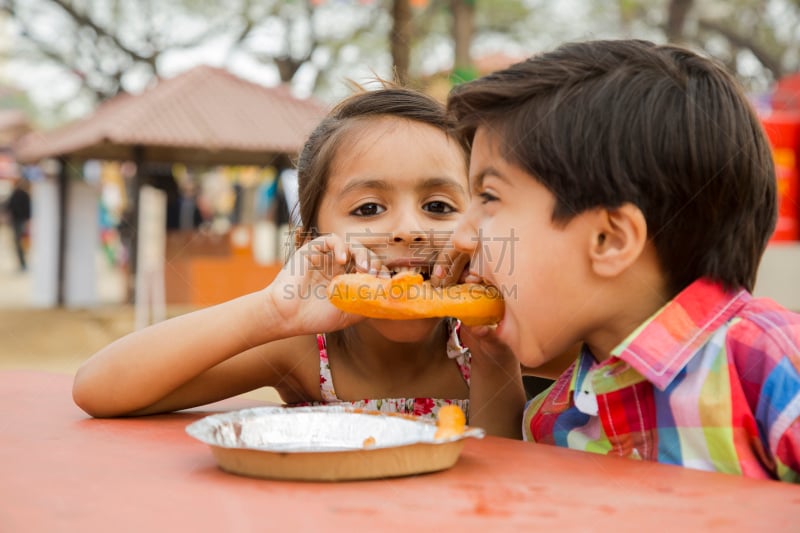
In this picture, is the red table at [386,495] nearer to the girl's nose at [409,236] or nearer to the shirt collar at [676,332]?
the shirt collar at [676,332]

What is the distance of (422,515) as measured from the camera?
3.39ft

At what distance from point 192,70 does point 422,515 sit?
11219mm

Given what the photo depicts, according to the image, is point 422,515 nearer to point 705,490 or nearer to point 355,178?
point 705,490

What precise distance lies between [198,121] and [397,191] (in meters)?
9.10

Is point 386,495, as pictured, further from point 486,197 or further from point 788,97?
point 788,97

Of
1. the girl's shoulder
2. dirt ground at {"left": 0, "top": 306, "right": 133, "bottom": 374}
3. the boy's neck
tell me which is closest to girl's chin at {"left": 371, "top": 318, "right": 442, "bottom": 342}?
the girl's shoulder

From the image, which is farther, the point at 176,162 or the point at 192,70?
the point at 176,162

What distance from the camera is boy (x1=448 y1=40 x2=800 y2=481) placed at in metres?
1.56

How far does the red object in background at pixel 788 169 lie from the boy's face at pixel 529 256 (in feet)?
23.6

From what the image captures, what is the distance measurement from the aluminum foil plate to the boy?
43cm

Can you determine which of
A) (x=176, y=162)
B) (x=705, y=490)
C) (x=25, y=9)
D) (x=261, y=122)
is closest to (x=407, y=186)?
(x=705, y=490)

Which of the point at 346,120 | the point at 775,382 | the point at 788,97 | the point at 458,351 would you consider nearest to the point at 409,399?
the point at 458,351

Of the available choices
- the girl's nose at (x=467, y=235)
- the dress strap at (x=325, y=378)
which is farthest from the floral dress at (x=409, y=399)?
the girl's nose at (x=467, y=235)

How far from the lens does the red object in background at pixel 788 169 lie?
8320mm
